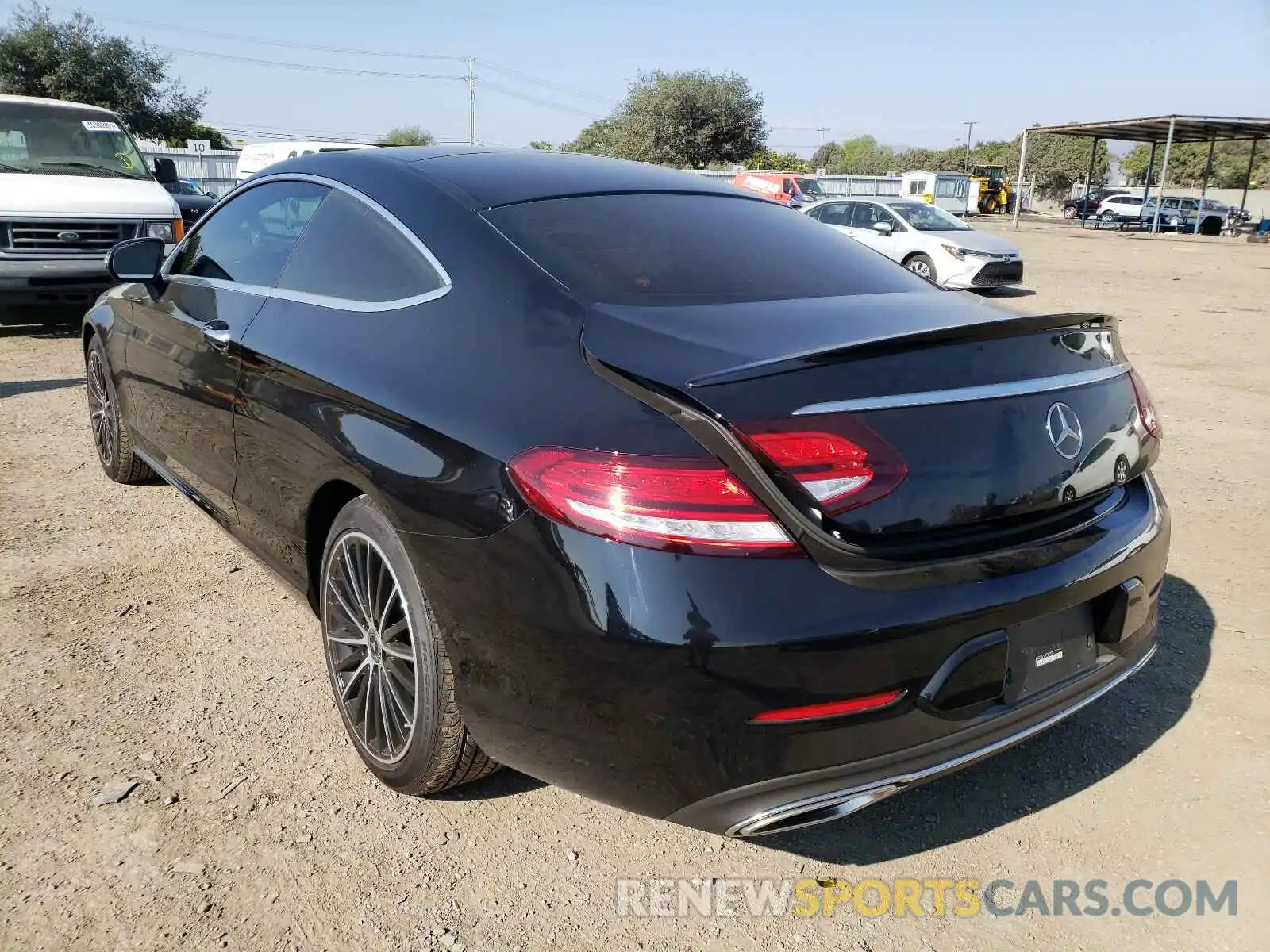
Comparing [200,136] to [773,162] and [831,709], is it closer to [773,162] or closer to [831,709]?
[773,162]

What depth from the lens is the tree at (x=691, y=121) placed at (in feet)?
170

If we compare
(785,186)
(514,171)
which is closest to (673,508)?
(514,171)

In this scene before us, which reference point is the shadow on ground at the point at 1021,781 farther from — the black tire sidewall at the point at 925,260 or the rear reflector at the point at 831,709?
the black tire sidewall at the point at 925,260

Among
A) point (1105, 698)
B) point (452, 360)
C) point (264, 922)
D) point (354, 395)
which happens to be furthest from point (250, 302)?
point (1105, 698)

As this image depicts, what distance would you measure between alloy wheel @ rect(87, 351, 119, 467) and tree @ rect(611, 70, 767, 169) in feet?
161

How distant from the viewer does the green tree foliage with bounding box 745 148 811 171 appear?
56.4 meters

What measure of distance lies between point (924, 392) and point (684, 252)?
3.03 feet

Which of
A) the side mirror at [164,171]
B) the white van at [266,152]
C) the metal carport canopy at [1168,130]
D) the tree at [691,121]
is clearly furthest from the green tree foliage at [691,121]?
the side mirror at [164,171]

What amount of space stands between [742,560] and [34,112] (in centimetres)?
996

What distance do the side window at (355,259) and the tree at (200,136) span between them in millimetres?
45055

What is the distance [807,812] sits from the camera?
1817mm

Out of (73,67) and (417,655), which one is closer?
(417,655)

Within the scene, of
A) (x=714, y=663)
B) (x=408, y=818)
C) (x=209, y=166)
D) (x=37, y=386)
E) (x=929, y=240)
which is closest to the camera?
(x=714, y=663)

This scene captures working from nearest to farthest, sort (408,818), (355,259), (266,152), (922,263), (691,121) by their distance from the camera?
1. (408,818)
2. (355,259)
3. (922,263)
4. (266,152)
5. (691,121)
